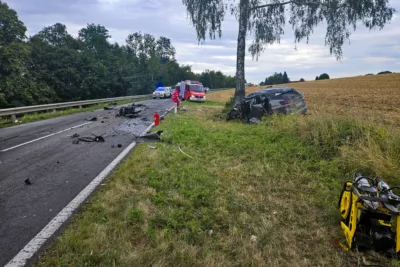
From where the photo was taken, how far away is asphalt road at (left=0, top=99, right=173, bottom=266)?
2855mm

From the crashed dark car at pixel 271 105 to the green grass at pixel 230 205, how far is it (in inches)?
162

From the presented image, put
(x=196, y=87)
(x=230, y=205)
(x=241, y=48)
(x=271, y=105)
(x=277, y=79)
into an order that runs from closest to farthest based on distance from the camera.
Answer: (x=230, y=205) → (x=271, y=105) → (x=241, y=48) → (x=196, y=87) → (x=277, y=79)

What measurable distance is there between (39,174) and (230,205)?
3586 mm

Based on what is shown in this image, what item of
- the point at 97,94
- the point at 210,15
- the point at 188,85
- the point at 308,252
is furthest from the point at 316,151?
the point at 97,94

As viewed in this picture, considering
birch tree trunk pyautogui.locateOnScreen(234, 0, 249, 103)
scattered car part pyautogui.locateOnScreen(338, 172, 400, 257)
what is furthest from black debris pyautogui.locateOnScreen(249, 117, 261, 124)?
scattered car part pyautogui.locateOnScreen(338, 172, 400, 257)

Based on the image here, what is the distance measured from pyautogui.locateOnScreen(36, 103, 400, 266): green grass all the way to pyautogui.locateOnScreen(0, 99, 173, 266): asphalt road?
1.44 ft

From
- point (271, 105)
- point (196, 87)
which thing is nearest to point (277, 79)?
point (196, 87)

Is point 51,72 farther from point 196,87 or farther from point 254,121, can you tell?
point 254,121

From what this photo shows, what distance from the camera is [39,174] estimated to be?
15.1 feet

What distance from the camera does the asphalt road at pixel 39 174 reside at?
2.86 meters

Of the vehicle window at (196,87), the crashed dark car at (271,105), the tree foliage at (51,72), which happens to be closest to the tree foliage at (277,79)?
the tree foliage at (51,72)

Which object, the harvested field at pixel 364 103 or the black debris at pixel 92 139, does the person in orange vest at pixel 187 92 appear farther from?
the black debris at pixel 92 139

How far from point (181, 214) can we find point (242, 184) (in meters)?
1.45

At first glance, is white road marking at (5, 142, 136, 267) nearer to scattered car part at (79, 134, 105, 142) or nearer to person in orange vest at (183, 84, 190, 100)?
scattered car part at (79, 134, 105, 142)
